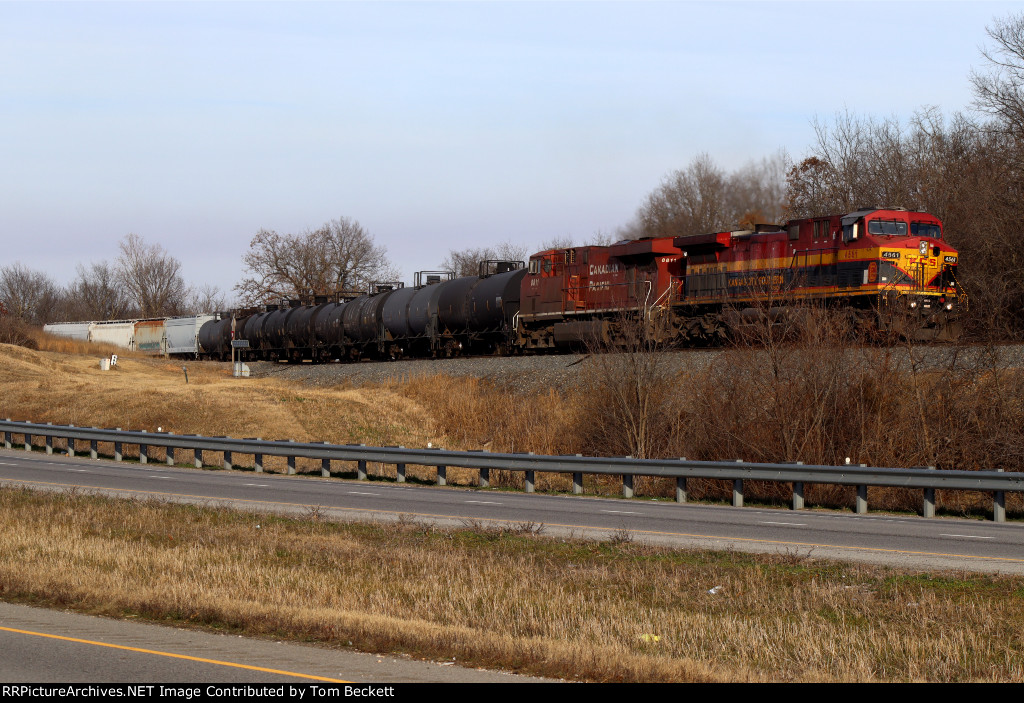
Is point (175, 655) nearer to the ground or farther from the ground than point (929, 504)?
farther from the ground

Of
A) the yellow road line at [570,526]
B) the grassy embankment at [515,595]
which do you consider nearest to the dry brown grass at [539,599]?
the grassy embankment at [515,595]

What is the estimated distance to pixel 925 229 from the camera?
92.3ft

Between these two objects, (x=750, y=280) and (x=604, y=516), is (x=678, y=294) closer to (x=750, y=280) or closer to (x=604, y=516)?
(x=750, y=280)

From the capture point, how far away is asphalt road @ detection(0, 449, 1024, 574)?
12867mm

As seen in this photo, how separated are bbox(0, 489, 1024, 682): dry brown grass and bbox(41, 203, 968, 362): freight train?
13825mm

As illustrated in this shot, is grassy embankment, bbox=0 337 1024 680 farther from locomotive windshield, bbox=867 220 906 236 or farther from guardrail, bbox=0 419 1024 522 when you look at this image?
locomotive windshield, bbox=867 220 906 236

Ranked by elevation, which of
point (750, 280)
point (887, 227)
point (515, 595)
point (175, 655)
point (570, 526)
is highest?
point (887, 227)

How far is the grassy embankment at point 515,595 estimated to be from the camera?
7508 mm

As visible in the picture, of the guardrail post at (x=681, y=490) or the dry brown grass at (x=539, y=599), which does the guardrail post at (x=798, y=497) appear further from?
the dry brown grass at (x=539, y=599)

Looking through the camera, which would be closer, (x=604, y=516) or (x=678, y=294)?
(x=604, y=516)

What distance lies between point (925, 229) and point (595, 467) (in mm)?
13857

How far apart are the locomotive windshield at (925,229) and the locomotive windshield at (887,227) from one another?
0.42 m

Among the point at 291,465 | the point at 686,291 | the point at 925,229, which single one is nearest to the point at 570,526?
the point at 291,465

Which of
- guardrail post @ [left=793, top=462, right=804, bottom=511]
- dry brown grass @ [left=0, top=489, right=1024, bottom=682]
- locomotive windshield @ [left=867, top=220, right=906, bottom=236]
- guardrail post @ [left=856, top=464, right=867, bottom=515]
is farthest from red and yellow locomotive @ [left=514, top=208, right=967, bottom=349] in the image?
dry brown grass @ [left=0, top=489, right=1024, bottom=682]
